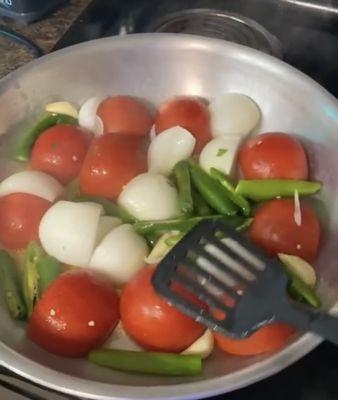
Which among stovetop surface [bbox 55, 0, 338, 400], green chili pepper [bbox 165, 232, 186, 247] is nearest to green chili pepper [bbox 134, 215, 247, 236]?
green chili pepper [bbox 165, 232, 186, 247]

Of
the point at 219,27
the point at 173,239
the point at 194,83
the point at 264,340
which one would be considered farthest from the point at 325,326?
the point at 219,27

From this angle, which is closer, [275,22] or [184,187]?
[184,187]

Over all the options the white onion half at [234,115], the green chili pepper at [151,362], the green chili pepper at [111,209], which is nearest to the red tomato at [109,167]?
the green chili pepper at [111,209]

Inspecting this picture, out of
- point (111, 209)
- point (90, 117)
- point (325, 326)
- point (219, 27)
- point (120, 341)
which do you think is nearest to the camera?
point (325, 326)

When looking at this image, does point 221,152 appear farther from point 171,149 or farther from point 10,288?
point 10,288

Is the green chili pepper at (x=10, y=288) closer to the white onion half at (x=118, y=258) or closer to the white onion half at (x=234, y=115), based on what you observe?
the white onion half at (x=118, y=258)

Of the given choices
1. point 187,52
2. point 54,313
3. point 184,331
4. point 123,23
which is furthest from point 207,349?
point 123,23

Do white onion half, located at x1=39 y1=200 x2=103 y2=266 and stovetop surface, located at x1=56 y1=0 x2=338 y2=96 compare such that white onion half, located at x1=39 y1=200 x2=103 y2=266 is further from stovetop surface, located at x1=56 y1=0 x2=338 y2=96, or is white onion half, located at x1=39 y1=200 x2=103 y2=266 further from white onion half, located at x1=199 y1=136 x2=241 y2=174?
stovetop surface, located at x1=56 y1=0 x2=338 y2=96
